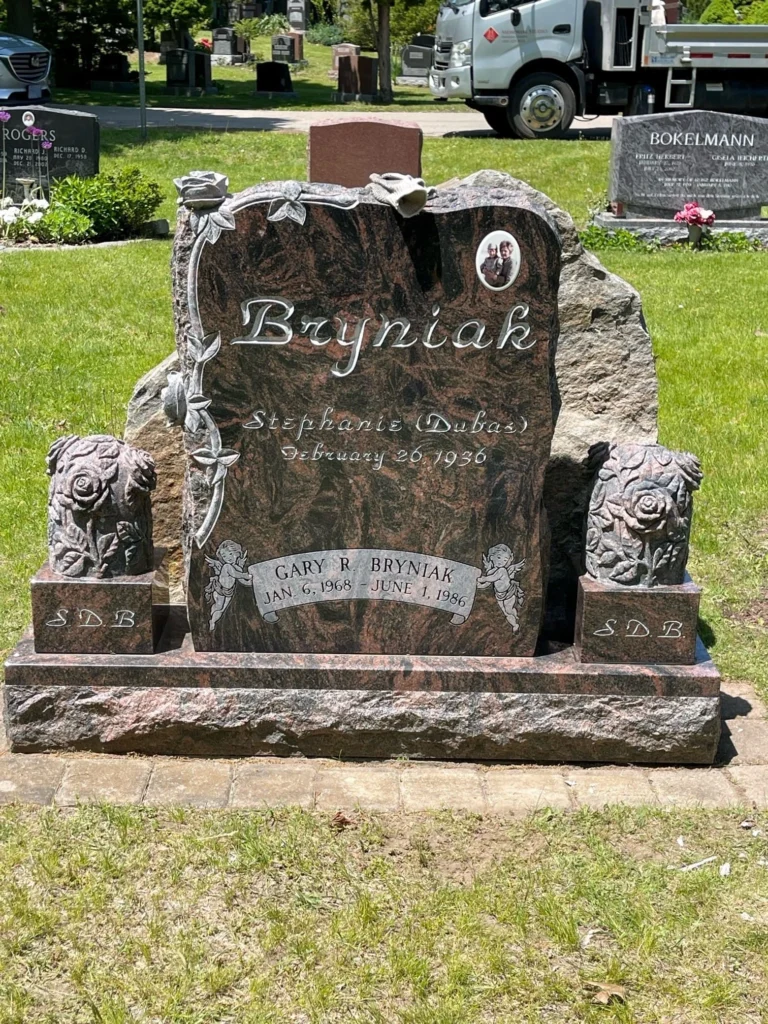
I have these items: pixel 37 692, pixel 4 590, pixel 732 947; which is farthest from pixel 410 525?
pixel 4 590

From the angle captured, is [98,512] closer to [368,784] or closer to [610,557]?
[368,784]

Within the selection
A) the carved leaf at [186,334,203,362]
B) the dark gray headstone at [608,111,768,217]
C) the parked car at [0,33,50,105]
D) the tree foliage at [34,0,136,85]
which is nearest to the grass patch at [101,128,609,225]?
the parked car at [0,33,50,105]

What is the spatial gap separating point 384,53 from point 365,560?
24475 mm

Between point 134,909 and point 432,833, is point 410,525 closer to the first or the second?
point 432,833

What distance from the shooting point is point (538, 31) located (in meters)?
19.1

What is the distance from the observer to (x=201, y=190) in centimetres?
383

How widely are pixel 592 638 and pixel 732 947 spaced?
1164mm

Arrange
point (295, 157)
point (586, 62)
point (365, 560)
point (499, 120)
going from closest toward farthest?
point (365, 560)
point (295, 157)
point (586, 62)
point (499, 120)

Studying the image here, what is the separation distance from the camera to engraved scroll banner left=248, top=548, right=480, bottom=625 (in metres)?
4.20

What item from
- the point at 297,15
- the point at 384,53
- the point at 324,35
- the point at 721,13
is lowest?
the point at 384,53

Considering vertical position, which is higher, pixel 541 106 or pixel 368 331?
pixel 541 106

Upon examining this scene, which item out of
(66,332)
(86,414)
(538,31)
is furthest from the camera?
(538,31)

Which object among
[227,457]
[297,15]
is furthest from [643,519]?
[297,15]

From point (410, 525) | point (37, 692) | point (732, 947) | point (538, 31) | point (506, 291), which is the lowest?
point (732, 947)
